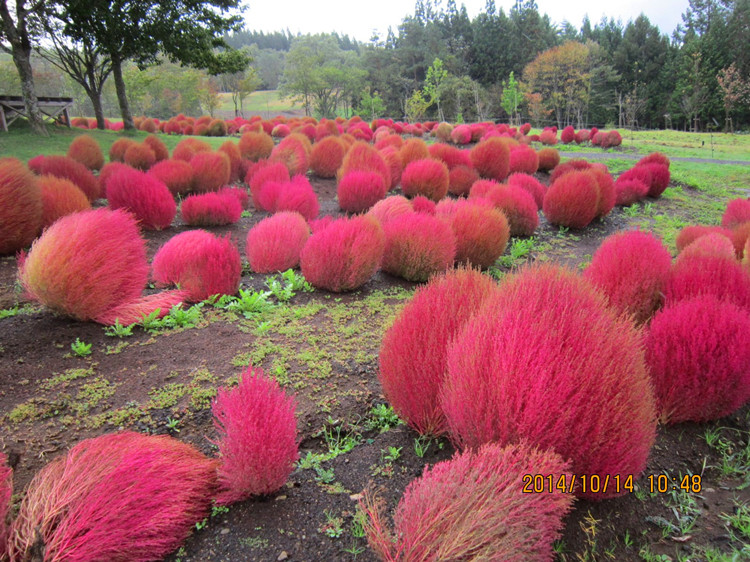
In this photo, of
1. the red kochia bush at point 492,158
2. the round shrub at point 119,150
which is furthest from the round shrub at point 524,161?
the round shrub at point 119,150

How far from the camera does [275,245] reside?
5168 mm

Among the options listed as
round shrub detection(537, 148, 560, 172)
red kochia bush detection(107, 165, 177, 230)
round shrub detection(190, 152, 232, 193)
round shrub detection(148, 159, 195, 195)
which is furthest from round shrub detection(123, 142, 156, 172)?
round shrub detection(537, 148, 560, 172)

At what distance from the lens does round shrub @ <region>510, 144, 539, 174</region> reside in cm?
1195

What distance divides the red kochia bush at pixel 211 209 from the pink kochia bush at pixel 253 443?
17.6ft

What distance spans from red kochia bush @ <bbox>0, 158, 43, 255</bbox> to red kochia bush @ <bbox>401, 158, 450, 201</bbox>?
19.4 ft

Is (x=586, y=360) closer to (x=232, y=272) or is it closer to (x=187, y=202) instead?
(x=232, y=272)

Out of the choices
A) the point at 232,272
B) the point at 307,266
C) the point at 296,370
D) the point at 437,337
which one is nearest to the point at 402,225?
the point at 307,266

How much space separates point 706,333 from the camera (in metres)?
2.62

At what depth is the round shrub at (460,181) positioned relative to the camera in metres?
9.67

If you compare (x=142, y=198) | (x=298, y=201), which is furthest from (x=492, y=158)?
(x=142, y=198)

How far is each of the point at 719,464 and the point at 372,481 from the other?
6.20 feet

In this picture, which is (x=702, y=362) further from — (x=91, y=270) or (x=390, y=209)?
(x=390, y=209)

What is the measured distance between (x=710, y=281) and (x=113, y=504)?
3.69 metres
